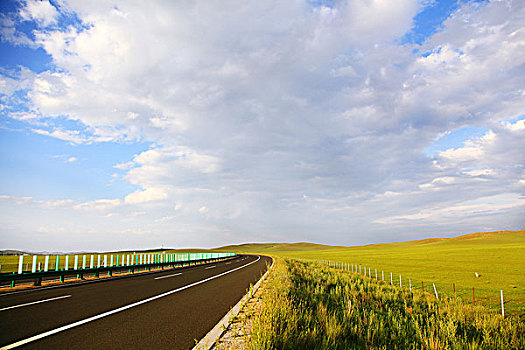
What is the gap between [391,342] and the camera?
6.21 metres

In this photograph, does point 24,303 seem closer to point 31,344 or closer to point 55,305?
point 55,305

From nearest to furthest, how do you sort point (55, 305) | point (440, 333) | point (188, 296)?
point (440, 333), point (55, 305), point (188, 296)

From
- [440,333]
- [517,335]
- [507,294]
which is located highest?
[440,333]

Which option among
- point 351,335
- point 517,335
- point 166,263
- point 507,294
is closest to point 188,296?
point 351,335

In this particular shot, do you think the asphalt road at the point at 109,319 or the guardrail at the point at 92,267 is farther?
the guardrail at the point at 92,267

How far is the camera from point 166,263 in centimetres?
2717

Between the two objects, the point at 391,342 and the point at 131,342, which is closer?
the point at 131,342

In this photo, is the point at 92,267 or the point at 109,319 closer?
the point at 109,319

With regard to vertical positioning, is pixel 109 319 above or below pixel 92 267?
above

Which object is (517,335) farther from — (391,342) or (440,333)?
(391,342)

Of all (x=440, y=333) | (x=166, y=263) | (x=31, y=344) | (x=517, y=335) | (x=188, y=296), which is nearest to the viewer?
(x=31, y=344)

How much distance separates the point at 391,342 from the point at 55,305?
→ 28.3ft

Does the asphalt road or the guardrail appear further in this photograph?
the guardrail

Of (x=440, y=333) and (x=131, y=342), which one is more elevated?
(x=131, y=342)
